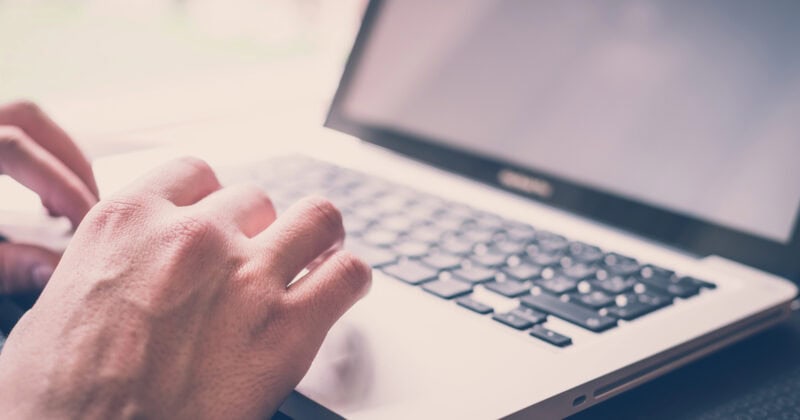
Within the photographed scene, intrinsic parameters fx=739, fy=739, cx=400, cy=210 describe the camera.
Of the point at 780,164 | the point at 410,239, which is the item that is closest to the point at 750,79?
the point at 780,164

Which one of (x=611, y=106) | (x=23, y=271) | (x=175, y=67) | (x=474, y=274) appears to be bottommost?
(x=175, y=67)

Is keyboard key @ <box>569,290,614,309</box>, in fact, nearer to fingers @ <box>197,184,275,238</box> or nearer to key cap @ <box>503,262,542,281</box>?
key cap @ <box>503,262,542,281</box>

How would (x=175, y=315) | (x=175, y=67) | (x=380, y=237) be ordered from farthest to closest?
(x=175, y=67)
(x=380, y=237)
(x=175, y=315)

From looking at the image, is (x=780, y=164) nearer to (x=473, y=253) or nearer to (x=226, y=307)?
(x=473, y=253)

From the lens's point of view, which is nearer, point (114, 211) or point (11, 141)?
point (114, 211)

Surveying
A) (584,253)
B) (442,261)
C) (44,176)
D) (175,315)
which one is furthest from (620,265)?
(44,176)

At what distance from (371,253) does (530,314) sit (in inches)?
5.9

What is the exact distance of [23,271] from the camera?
1.71ft

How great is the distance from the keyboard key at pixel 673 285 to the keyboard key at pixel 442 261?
14cm

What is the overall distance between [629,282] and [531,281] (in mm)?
75

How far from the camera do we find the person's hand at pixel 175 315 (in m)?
0.38

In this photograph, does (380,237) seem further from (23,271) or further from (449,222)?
(23,271)

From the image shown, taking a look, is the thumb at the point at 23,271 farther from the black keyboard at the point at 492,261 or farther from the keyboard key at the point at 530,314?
the keyboard key at the point at 530,314

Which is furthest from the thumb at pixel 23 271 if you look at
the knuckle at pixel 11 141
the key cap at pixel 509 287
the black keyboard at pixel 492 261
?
the key cap at pixel 509 287
